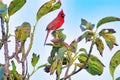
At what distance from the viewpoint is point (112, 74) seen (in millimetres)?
2031

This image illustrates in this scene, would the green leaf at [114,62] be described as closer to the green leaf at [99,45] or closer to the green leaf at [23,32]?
the green leaf at [99,45]

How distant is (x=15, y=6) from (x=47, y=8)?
0.55 ft

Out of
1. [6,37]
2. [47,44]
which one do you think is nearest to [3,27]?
[6,37]

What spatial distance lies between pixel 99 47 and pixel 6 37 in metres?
0.47

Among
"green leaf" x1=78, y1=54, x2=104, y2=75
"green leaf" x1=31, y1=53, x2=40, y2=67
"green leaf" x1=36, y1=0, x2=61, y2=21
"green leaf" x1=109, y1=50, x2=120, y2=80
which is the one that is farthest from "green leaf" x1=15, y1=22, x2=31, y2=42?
"green leaf" x1=109, y1=50, x2=120, y2=80

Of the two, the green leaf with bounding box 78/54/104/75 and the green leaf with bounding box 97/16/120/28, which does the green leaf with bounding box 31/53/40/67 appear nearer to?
the green leaf with bounding box 78/54/104/75

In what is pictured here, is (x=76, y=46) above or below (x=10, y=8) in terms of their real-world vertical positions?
below

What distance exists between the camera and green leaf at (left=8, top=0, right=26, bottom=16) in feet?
6.42

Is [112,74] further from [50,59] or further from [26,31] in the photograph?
[26,31]

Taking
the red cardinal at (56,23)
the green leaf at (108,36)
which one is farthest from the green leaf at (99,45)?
the red cardinal at (56,23)

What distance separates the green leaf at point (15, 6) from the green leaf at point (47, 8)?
0.10 m

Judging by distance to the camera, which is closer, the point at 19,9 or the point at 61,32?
the point at 19,9

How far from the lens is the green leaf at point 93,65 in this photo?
1.99 metres

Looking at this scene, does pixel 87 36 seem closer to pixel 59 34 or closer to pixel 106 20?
pixel 106 20
